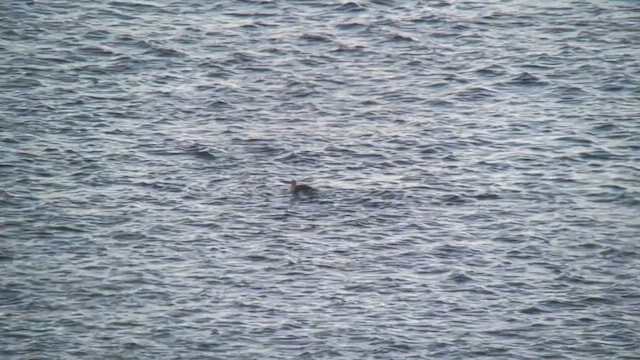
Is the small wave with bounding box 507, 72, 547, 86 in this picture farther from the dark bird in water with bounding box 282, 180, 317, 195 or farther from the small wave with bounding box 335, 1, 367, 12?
the dark bird in water with bounding box 282, 180, 317, 195

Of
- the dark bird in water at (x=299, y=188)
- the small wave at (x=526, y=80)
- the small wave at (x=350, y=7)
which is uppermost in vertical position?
the small wave at (x=350, y=7)

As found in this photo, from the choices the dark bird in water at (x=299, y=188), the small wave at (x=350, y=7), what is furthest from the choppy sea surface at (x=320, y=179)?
the dark bird in water at (x=299, y=188)

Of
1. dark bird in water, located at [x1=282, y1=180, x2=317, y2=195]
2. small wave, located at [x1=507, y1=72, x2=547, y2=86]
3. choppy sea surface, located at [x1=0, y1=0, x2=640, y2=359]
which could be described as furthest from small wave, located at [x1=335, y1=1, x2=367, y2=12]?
dark bird in water, located at [x1=282, y1=180, x2=317, y2=195]

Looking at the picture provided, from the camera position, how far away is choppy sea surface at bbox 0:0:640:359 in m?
36.6

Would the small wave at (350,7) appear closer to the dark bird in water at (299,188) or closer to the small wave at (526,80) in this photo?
the small wave at (526,80)

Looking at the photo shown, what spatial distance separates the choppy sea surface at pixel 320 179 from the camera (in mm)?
36562

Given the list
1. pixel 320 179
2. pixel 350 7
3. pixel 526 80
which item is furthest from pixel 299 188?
pixel 350 7

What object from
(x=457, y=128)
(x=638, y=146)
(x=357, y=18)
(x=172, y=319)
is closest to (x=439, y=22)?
(x=357, y=18)

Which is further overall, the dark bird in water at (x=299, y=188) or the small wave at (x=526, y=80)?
the small wave at (x=526, y=80)

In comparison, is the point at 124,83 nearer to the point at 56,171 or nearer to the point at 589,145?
the point at 56,171

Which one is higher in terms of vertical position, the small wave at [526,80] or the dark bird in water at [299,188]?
the small wave at [526,80]

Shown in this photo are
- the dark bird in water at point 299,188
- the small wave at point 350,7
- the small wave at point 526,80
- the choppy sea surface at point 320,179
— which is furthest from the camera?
the small wave at point 350,7

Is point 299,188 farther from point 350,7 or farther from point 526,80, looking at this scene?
point 350,7

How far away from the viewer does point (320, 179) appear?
4478cm
